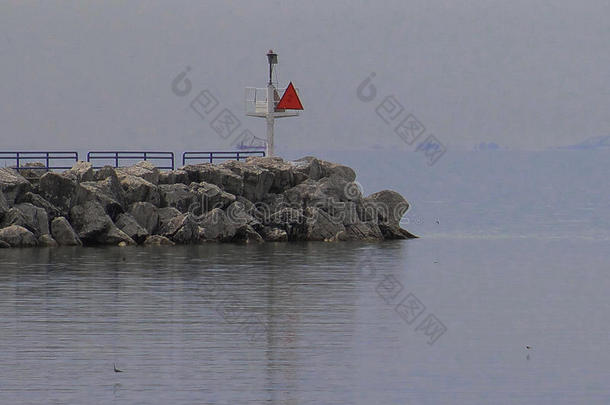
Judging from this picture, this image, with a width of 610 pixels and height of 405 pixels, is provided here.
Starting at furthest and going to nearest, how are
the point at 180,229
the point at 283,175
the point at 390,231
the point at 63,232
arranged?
the point at 390,231 → the point at 283,175 → the point at 180,229 → the point at 63,232

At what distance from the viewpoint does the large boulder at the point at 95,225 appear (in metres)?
49.6

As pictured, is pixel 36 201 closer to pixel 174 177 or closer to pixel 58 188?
pixel 58 188

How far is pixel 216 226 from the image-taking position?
51781 mm

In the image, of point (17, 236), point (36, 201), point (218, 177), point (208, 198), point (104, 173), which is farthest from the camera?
point (218, 177)

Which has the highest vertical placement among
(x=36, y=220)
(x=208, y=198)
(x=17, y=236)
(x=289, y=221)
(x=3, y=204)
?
(x=208, y=198)

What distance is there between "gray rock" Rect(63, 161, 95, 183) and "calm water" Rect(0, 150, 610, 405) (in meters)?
3.92

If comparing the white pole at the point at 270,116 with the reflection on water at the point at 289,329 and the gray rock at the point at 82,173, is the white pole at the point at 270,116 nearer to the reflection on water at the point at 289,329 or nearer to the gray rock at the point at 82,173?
the gray rock at the point at 82,173

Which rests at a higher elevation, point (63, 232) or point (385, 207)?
point (385, 207)

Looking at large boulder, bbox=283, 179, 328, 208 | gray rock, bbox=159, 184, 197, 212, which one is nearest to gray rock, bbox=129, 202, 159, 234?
gray rock, bbox=159, 184, 197, 212

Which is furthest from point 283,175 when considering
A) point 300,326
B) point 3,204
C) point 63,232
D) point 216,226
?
point 300,326

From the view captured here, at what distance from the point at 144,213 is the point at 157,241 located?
1.41 m

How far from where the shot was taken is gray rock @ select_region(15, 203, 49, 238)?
160 feet

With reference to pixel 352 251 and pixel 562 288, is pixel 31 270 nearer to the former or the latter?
pixel 352 251

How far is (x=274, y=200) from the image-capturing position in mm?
54250
